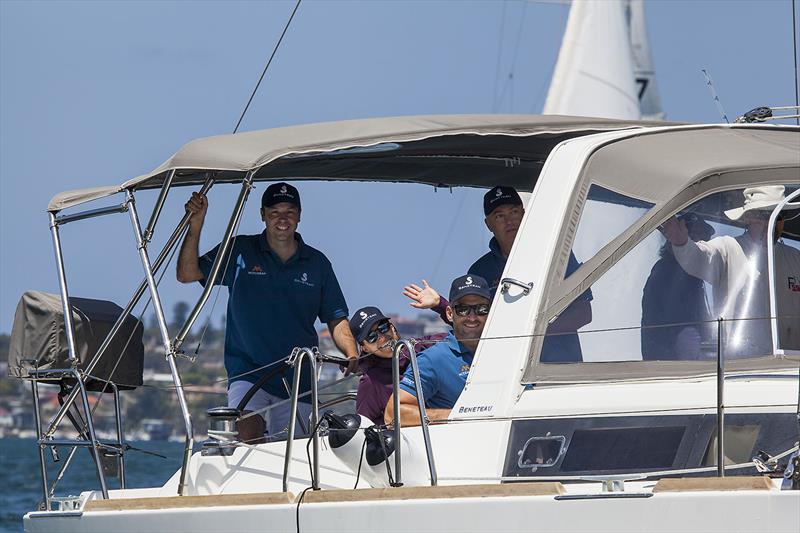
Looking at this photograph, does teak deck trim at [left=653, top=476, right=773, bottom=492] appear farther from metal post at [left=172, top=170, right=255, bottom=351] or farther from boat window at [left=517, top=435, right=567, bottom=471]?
metal post at [left=172, top=170, right=255, bottom=351]

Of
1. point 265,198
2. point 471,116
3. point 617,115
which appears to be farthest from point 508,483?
point 617,115

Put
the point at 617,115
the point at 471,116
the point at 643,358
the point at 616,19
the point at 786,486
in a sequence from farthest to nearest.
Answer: the point at 616,19
the point at 617,115
the point at 471,116
the point at 643,358
the point at 786,486

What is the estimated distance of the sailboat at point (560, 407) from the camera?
5.03 meters

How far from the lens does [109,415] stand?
25.6 ft

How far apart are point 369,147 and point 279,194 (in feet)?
4.59

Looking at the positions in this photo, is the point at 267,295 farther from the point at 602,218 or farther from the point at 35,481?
the point at 35,481

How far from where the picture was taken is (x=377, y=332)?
738cm

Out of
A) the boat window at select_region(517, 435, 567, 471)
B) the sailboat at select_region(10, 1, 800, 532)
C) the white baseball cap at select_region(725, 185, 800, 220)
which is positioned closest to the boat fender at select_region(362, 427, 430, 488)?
the sailboat at select_region(10, 1, 800, 532)

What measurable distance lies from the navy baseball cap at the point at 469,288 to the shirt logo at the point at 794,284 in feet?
4.09

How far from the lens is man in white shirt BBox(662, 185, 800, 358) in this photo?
18.5ft

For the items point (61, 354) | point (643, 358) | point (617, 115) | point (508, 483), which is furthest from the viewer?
point (617, 115)

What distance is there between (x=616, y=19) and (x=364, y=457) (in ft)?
45.8

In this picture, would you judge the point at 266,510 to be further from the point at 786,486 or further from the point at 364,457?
the point at 786,486

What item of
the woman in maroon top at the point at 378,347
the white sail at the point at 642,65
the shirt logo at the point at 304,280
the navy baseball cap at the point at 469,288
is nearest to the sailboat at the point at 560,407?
the navy baseball cap at the point at 469,288
